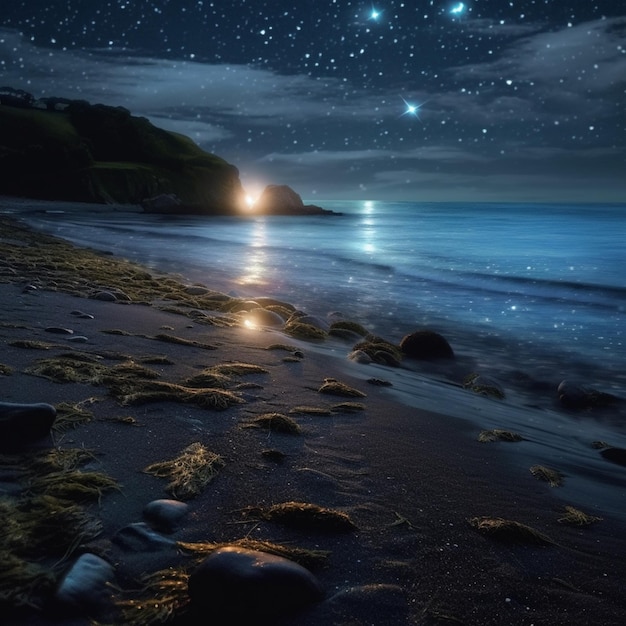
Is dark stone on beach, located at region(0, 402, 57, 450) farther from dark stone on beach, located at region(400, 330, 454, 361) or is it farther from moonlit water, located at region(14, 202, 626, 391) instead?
moonlit water, located at region(14, 202, 626, 391)

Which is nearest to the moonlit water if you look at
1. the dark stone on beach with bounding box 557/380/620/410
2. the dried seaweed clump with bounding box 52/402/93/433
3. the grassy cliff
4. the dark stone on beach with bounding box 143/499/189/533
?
the dark stone on beach with bounding box 557/380/620/410

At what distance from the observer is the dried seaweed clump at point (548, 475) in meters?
3.66

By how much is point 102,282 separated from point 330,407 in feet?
26.7

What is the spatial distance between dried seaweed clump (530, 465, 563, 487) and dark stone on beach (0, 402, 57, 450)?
341cm

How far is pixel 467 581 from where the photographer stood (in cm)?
226

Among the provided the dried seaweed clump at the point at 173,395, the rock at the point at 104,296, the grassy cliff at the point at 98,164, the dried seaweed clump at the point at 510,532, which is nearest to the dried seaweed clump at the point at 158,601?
the dried seaweed clump at the point at 510,532

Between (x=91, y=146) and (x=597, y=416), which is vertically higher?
(x=91, y=146)

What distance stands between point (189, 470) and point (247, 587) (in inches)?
44.7

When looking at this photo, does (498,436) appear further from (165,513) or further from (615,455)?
(165,513)

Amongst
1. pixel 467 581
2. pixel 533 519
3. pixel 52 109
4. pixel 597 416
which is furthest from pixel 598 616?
pixel 52 109

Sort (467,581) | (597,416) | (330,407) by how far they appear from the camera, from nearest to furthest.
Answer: (467,581) < (330,407) < (597,416)

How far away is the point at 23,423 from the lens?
2.96m

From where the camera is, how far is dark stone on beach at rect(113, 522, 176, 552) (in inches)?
86.1

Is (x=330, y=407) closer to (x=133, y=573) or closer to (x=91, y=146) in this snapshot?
(x=133, y=573)
